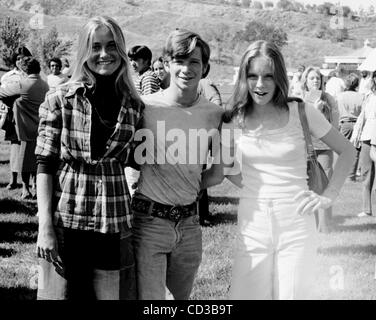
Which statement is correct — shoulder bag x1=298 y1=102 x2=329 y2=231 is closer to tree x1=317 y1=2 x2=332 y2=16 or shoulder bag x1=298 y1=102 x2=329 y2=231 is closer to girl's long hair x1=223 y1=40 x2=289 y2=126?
girl's long hair x1=223 y1=40 x2=289 y2=126

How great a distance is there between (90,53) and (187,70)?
1.59ft

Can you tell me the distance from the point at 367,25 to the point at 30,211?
8716 centimetres

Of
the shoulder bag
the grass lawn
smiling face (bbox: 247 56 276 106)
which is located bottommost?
the grass lawn

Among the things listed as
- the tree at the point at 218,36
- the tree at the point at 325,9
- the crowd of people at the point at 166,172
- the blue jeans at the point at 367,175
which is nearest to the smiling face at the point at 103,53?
the crowd of people at the point at 166,172

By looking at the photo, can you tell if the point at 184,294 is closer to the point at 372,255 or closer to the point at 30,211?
the point at 372,255

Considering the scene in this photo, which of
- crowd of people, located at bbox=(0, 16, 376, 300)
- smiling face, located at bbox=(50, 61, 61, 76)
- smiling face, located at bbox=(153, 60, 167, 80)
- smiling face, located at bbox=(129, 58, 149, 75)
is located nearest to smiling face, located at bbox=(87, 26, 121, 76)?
crowd of people, located at bbox=(0, 16, 376, 300)

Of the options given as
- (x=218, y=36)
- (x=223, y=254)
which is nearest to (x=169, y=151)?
(x=223, y=254)

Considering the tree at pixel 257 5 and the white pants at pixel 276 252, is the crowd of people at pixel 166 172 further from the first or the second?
the tree at pixel 257 5

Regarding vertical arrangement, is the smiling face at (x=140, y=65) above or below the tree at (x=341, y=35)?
below

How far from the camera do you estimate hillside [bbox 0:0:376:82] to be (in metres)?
70.5

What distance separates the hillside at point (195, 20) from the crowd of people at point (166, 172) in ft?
195

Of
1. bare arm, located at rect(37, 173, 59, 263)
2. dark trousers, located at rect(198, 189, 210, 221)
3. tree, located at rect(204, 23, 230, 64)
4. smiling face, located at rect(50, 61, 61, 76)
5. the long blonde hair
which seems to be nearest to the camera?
bare arm, located at rect(37, 173, 59, 263)

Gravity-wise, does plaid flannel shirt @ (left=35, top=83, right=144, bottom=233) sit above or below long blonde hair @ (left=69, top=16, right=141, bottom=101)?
below

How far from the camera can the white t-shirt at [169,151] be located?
9.73ft
